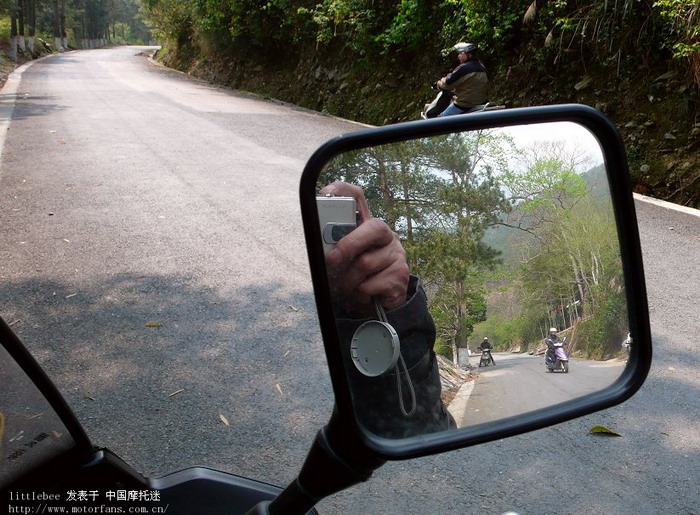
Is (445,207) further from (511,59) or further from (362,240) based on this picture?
(511,59)

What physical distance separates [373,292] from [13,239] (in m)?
6.31

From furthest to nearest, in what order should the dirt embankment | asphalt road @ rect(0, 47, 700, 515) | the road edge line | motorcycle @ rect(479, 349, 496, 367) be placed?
the dirt embankment, the road edge line, asphalt road @ rect(0, 47, 700, 515), motorcycle @ rect(479, 349, 496, 367)

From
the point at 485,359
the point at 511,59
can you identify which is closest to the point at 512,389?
the point at 485,359

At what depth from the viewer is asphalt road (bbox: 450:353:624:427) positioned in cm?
115

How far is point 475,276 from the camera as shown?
1.12 meters

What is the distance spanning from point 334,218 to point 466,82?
10352 mm

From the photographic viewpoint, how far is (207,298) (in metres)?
5.18

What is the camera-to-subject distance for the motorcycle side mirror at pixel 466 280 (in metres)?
1.01

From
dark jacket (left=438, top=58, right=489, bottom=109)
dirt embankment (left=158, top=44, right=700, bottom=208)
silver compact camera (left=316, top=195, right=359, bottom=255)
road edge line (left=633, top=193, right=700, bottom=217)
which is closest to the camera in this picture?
silver compact camera (left=316, top=195, right=359, bottom=255)

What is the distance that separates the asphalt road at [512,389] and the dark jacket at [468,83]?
33.1ft

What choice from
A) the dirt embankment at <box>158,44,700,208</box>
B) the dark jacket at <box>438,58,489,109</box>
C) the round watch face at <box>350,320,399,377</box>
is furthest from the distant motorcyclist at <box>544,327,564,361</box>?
the dark jacket at <box>438,58,489,109</box>

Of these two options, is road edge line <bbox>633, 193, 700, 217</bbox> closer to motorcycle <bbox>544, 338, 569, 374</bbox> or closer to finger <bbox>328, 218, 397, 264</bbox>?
motorcycle <bbox>544, 338, 569, 374</bbox>

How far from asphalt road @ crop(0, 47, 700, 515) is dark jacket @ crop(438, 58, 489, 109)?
2.94m

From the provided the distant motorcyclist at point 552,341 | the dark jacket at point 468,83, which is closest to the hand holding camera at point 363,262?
the distant motorcyclist at point 552,341
